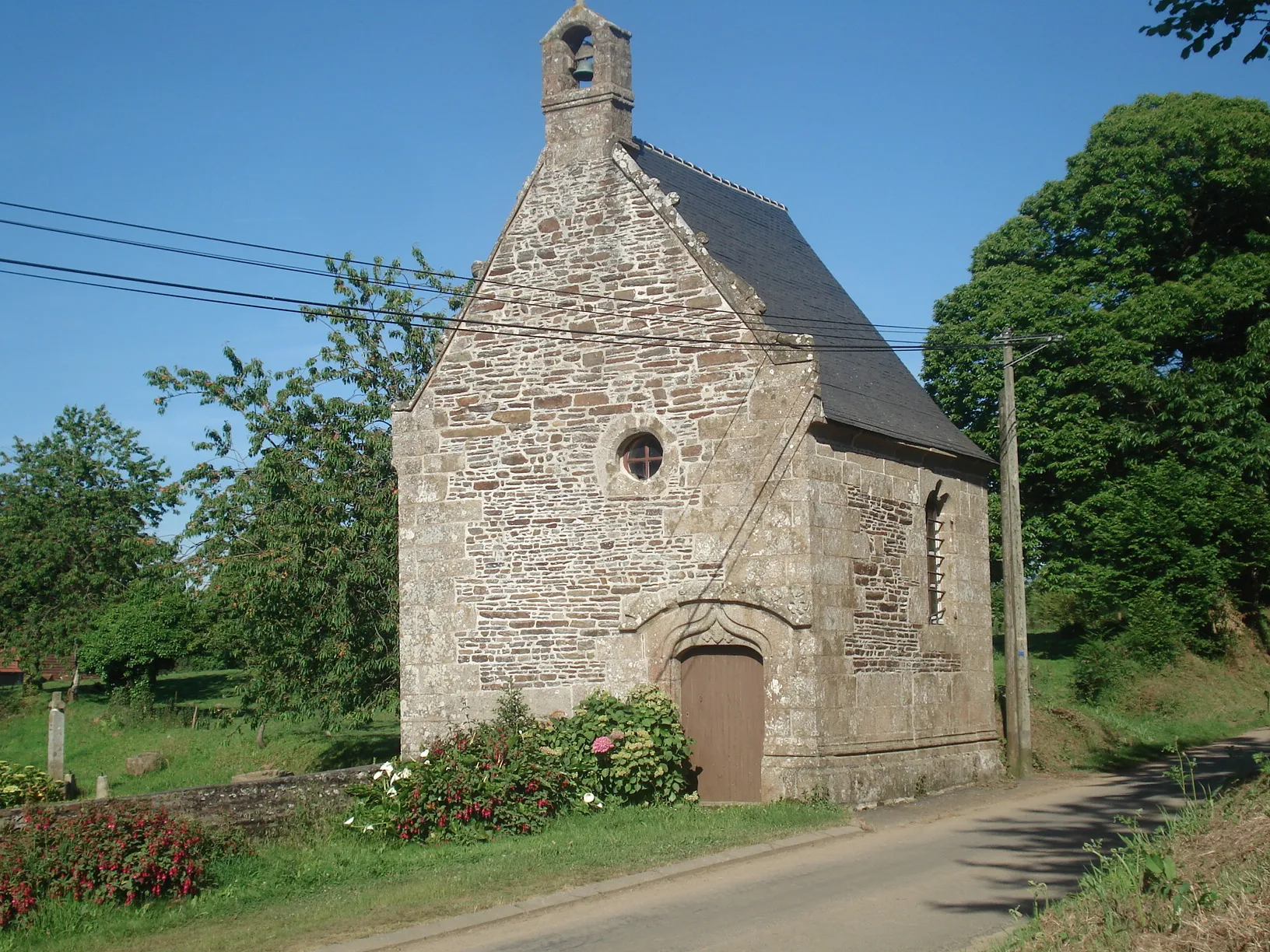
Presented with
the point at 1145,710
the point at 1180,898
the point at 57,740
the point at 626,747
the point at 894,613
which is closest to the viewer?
the point at 1180,898

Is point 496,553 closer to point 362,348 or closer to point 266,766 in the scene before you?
point 362,348

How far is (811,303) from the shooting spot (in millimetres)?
17688

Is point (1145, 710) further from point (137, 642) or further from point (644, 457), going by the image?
point (137, 642)

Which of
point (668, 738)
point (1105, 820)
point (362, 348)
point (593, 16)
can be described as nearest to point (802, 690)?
point (668, 738)

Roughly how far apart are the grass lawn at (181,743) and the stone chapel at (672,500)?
700 centimetres

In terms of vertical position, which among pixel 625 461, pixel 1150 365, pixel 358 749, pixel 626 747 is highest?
pixel 1150 365

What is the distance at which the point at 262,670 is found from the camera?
20.9m

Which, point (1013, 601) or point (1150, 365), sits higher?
point (1150, 365)

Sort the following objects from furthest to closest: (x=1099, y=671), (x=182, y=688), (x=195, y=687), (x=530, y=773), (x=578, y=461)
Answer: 1. (x=195, y=687)
2. (x=182, y=688)
3. (x=1099, y=671)
4. (x=578, y=461)
5. (x=530, y=773)

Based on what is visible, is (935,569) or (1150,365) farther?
(1150,365)

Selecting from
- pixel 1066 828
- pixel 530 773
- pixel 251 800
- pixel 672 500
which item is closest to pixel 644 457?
pixel 672 500

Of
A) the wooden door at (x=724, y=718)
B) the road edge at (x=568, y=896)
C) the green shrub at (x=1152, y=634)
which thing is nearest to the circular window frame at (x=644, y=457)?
the wooden door at (x=724, y=718)

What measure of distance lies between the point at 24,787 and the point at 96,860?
514cm

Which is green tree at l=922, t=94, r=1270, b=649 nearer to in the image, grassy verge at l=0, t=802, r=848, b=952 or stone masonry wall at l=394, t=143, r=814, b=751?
stone masonry wall at l=394, t=143, r=814, b=751
